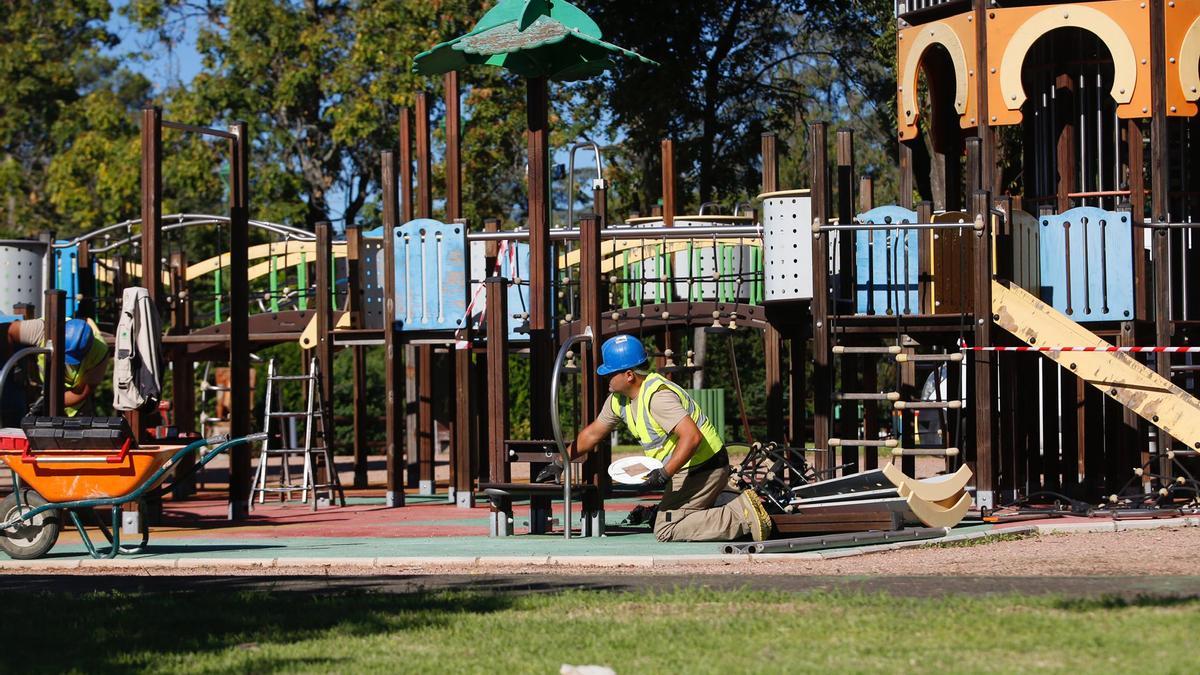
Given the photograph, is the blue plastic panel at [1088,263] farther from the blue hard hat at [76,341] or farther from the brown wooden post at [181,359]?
the brown wooden post at [181,359]

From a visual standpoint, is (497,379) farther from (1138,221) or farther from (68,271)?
(68,271)

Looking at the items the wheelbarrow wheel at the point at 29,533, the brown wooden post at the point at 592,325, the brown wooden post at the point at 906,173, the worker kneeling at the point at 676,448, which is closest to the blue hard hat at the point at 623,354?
the worker kneeling at the point at 676,448

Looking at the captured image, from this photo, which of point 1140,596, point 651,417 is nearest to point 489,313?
point 651,417

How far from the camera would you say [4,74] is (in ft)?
169

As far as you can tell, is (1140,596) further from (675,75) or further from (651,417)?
(675,75)

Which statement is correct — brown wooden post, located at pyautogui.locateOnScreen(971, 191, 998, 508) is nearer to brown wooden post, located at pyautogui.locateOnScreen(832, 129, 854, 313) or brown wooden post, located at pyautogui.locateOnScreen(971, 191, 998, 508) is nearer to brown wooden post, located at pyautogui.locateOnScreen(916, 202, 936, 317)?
brown wooden post, located at pyautogui.locateOnScreen(916, 202, 936, 317)

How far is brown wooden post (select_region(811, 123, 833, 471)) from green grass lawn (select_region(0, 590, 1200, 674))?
25.7 ft

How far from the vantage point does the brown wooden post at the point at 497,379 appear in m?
15.2

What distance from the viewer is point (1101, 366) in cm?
1708

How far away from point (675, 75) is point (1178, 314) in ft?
59.7

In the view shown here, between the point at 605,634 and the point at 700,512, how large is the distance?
207 inches

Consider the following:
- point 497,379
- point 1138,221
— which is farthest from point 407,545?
point 1138,221

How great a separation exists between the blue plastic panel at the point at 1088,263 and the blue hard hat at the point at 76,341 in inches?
375

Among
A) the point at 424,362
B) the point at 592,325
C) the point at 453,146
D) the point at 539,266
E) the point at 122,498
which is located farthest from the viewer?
the point at 424,362
